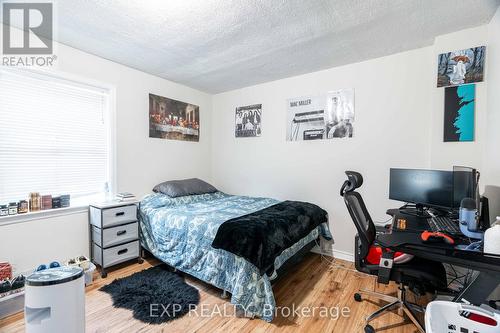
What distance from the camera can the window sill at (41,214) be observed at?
7.06 ft

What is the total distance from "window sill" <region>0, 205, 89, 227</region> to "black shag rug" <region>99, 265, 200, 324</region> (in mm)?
936

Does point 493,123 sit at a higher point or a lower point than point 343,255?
higher

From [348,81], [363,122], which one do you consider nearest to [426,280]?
[363,122]

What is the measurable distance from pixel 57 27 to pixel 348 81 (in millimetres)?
3229

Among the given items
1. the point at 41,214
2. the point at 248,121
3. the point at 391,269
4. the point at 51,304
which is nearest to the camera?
the point at 51,304

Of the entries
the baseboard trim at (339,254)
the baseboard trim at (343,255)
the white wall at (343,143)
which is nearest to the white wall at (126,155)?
the white wall at (343,143)

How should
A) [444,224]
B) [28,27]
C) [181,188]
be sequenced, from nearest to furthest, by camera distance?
1. [444,224]
2. [28,27]
3. [181,188]

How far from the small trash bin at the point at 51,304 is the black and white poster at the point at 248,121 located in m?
2.95

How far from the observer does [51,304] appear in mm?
1330

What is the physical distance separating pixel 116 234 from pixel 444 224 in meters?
3.18

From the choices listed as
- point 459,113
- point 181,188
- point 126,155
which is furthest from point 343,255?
point 126,155

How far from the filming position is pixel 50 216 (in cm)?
241

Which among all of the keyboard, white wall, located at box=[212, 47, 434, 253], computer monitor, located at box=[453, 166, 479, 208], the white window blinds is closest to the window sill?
the white window blinds

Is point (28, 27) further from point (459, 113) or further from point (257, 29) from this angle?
point (459, 113)
